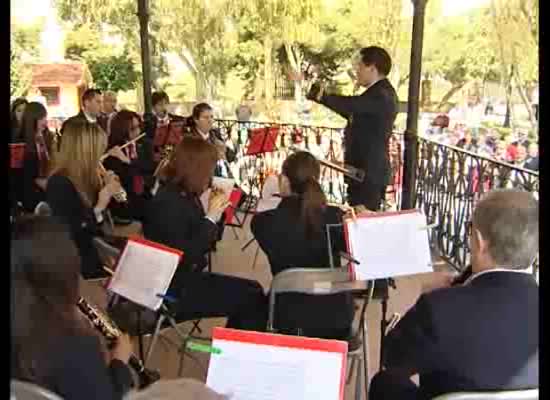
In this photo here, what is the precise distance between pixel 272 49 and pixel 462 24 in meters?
6.06

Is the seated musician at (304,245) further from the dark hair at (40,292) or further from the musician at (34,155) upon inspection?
the musician at (34,155)

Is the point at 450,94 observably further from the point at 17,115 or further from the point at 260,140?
the point at 17,115

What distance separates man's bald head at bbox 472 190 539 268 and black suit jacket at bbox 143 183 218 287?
154cm

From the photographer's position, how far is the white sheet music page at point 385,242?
8.14 ft

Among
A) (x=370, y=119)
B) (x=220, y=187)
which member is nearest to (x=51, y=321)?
(x=220, y=187)

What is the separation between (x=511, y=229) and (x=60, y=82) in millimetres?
19903

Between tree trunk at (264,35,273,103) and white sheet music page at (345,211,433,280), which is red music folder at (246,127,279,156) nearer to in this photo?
white sheet music page at (345,211,433,280)

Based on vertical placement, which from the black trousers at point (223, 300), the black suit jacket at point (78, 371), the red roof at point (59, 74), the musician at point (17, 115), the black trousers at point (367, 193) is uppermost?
the red roof at point (59, 74)

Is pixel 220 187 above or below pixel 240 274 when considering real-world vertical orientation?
above

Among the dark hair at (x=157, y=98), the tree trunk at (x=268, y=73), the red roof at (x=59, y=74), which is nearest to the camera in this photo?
the dark hair at (x=157, y=98)

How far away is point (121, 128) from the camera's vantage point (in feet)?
19.0

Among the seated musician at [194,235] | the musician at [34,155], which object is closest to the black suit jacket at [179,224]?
the seated musician at [194,235]

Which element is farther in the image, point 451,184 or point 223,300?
point 451,184

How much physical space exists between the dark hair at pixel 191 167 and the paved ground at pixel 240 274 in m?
0.89
